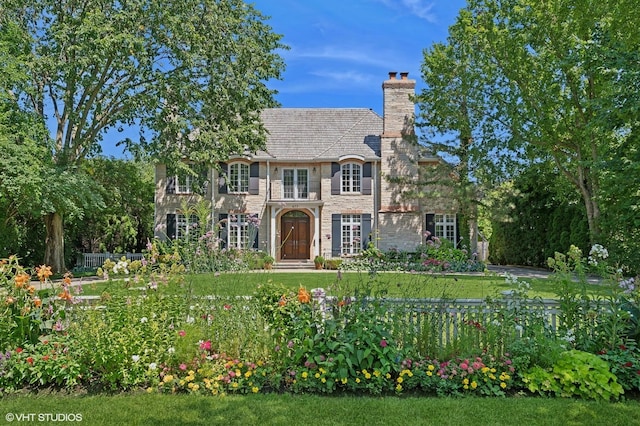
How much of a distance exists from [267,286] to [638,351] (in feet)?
11.8

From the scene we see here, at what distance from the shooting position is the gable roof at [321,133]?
71.7ft

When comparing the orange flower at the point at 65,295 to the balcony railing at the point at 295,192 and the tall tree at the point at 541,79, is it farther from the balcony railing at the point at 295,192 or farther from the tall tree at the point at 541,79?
the balcony railing at the point at 295,192

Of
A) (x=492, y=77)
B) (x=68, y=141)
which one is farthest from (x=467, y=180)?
(x=68, y=141)

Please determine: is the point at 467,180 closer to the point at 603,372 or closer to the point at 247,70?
the point at 247,70

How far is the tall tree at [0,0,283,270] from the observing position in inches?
583

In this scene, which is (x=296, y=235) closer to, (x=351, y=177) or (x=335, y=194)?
(x=335, y=194)

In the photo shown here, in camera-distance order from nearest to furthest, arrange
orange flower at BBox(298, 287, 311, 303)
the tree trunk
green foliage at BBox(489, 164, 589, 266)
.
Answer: orange flower at BBox(298, 287, 311, 303) < the tree trunk < green foliage at BBox(489, 164, 589, 266)

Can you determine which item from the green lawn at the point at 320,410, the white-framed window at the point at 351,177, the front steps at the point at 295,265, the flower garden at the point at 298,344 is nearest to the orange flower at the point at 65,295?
the flower garden at the point at 298,344

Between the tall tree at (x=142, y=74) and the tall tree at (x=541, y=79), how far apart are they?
26.6 ft

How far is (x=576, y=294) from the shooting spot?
15.5 feet

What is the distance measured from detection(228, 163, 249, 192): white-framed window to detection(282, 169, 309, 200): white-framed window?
1.73m

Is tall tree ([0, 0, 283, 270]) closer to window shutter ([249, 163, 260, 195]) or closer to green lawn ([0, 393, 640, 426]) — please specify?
window shutter ([249, 163, 260, 195])

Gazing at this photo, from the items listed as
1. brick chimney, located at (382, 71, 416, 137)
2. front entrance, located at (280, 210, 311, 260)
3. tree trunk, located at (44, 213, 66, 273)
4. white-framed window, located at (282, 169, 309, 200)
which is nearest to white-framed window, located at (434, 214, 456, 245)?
brick chimney, located at (382, 71, 416, 137)

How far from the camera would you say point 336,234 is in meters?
21.5
